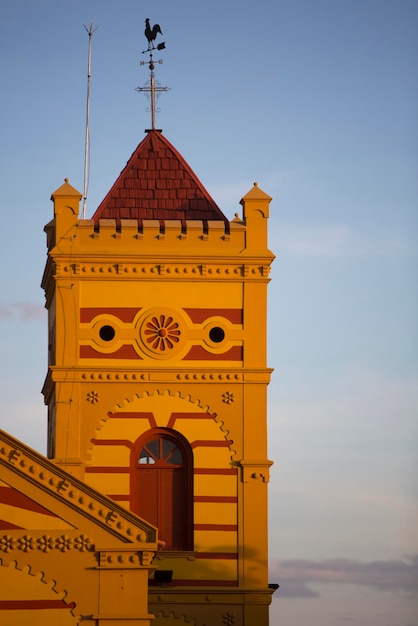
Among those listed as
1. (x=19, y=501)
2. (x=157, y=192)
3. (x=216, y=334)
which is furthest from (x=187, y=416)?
(x=19, y=501)

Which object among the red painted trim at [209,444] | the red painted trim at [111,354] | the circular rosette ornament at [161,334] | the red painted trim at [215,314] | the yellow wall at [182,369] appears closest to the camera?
the yellow wall at [182,369]

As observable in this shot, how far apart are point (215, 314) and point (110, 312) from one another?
2.75 m

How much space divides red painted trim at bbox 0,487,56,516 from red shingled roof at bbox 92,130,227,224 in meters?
11.6

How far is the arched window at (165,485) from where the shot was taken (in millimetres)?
45031

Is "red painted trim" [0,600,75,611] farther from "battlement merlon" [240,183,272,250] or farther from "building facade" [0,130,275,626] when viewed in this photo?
"battlement merlon" [240,183,272,250]

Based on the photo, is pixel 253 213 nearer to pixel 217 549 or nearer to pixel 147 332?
pixel 147 332

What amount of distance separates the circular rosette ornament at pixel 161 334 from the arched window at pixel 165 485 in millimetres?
2066

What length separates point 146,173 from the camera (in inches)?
1911

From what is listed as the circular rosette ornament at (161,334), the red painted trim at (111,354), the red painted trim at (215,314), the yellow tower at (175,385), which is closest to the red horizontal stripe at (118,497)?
the yellow tower at (175,385)

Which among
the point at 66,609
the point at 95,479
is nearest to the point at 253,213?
the point at 95,479

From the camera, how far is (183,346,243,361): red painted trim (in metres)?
46.2

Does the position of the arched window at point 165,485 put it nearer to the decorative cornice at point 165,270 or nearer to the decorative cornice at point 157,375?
the decorative cornice at point 157,375

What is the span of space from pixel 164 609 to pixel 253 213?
10757 millimetres

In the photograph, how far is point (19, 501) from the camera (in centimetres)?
3744
